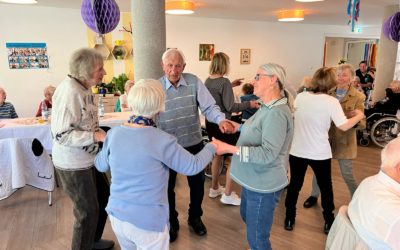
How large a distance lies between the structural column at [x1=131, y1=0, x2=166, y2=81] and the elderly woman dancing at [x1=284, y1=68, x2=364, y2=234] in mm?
1212

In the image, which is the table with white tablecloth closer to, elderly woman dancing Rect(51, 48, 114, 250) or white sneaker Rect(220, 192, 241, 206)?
white sneaker Rect(220, 192, 241, 206)

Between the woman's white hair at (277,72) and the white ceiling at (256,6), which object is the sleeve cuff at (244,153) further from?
the white ceiling at (256,6)

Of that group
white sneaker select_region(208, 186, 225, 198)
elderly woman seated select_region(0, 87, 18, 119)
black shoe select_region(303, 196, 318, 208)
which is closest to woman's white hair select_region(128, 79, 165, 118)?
white sneaker select_region(208, 186, 225, 198)

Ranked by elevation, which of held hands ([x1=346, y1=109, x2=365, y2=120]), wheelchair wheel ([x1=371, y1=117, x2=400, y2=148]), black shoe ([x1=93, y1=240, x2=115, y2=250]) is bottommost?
black shoe ([x1=93, y1=240, x2=115, y2=250])

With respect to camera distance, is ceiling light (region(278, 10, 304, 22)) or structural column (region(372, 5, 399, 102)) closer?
structural column (region(372, 5, 399, 102))

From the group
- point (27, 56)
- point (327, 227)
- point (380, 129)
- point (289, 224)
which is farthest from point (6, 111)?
point (380, 129)

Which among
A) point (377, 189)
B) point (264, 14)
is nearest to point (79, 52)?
point (377, 189)

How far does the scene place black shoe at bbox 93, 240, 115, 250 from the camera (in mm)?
2499

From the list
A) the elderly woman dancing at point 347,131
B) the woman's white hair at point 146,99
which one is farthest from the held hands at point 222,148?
the elderly woman dancing at point 347,131

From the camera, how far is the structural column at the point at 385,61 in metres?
6.14

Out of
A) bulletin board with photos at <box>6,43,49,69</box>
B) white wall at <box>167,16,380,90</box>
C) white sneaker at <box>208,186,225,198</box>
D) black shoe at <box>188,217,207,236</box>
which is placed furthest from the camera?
white wall at <box>167,16,380,90</box>

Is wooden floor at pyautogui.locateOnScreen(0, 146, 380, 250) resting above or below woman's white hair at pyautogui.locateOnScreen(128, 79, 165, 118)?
below

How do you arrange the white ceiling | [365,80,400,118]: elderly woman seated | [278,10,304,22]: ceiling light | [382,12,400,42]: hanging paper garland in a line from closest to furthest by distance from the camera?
[382,12,400,42]: hanging paper garland < [365,80,400,118]: elderly woman seated < the white ceiling < [278,10,304,22]: ceiling light

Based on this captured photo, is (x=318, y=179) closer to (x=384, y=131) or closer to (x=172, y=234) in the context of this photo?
(x=172, y=234)
